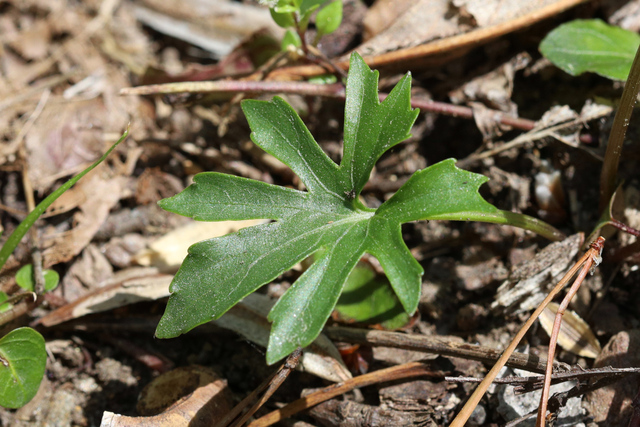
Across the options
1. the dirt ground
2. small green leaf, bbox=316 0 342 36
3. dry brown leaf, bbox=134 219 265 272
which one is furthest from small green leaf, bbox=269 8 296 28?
dry brown leaf, bbox=134 219 265 272

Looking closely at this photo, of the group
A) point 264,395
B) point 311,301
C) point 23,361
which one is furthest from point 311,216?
point 23,361

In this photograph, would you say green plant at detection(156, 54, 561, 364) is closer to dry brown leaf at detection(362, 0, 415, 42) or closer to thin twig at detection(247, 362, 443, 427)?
thin twig at detection(247, 362, 443, 427)

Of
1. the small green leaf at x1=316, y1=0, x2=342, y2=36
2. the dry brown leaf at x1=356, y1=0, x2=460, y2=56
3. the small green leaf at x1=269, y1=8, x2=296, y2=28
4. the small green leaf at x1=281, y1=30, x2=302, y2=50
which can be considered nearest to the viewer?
the small green leaf at x1=269, y1=8, x2=296, y2=28

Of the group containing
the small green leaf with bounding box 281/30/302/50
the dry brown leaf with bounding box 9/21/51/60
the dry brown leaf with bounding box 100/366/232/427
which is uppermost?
the small green leaf with bounding box 281/30/302/50

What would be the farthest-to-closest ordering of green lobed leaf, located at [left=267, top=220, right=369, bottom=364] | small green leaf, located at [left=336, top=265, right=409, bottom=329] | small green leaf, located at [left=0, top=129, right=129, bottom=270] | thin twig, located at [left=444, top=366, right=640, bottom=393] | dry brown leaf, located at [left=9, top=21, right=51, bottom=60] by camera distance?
1. dry brown leaf, located at [left=9, top=21, right=51, bottom=60]
2. small green leaf, located at [left=336, top=265, right=409, bottom=329]
3. small green leaf, located at [left=0, top=129, right=129, bottom=270]
4. thin twig, located at [left=444, top=366, right=640, bottom=393]
5. green lobed leaf, located at [left=267, top=220, right=369, bottom=364]

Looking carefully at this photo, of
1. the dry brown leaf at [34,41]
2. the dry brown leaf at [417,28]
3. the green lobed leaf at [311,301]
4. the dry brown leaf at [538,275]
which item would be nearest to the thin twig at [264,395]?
the green lobed leaf at [311,301]
